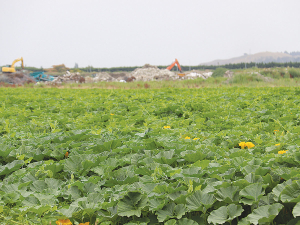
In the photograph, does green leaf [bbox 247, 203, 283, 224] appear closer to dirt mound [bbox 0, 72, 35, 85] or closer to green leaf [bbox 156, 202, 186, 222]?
green leaf [bbox 156, 202, 186, 222]

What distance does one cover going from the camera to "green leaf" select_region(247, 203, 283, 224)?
1217 millimetres

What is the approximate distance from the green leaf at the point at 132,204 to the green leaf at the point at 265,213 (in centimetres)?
59

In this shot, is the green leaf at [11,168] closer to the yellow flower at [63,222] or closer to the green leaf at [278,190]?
the yellow flower at [63,222]

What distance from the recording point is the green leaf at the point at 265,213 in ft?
3.99

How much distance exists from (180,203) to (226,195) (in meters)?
0.28

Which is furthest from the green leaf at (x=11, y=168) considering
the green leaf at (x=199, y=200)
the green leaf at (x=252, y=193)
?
the green leaf at (x=252, y=193)

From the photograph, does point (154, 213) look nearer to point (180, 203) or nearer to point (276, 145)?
point (180, 203)

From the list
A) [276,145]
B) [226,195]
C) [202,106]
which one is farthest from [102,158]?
[202,106]

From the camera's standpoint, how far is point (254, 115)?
4.12m

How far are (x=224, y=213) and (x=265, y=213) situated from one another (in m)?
0.20

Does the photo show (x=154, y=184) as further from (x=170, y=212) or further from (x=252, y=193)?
(x=252, y=193)

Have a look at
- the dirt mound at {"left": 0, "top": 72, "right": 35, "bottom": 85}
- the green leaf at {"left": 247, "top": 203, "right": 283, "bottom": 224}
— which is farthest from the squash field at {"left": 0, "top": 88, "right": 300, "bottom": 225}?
the dirt mound at {"left": 0, "top": 72, "right": 35, "bottom": 85}

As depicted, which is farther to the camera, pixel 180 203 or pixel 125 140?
pixel 125 140

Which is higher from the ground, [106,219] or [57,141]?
[57,141]
